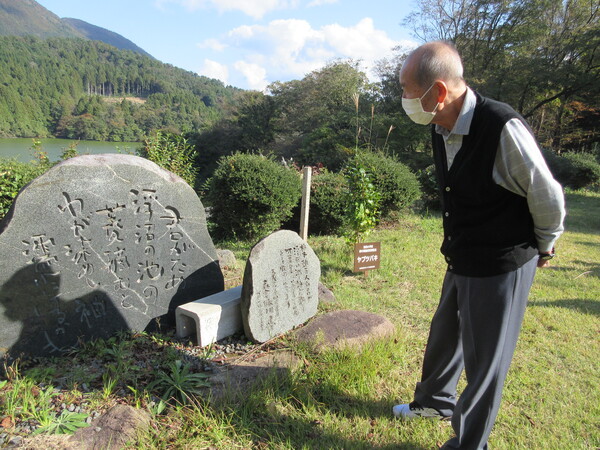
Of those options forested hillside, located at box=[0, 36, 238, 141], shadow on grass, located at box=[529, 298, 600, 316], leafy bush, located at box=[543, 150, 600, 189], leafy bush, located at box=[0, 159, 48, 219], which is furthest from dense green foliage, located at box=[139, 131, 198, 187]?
leafy bush, located at box=[543, 150, 600, 189]

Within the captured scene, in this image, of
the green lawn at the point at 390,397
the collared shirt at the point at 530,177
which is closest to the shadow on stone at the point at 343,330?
the green lawn at the point at 390,397

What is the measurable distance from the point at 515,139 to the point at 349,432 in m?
1.76

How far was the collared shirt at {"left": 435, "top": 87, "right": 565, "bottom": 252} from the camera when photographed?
4.63 ft

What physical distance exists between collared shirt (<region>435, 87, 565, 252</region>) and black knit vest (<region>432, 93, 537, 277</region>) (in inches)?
1.2

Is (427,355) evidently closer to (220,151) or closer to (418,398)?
(418,398)

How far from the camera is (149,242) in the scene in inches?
124

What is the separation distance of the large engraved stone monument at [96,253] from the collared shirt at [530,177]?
8.42ft

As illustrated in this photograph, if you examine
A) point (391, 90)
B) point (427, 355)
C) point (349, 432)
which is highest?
point (391, 90)

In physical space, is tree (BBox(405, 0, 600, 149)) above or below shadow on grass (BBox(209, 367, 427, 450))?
above

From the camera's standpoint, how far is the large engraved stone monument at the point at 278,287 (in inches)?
119

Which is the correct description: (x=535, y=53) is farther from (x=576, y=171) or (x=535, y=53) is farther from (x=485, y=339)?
(x=485, y=339)

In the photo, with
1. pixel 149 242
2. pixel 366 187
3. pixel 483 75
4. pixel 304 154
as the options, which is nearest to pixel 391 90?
pixel 483 75

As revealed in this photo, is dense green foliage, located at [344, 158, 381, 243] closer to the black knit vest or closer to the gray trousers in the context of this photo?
the gray trousers

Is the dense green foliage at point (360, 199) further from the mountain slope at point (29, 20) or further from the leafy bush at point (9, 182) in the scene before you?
the mountain slope at point (29, 20)
